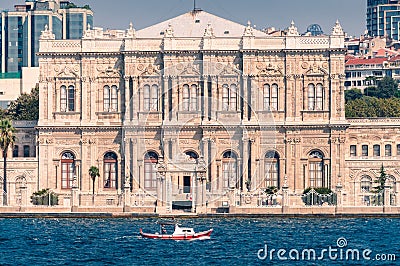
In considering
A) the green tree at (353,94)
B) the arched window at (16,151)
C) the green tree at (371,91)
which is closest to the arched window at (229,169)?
the arched window at (16,151)

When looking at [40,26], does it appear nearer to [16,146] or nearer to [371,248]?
[16,146]

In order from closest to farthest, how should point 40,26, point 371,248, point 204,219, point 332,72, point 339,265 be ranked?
point 339,265
point 371,248
point 204,219
point 332,72
point 40,26

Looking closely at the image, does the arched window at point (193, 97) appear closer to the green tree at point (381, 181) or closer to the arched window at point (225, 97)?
the arched window at point (225, 97)

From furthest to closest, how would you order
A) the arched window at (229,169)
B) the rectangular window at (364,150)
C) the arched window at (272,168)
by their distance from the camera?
the rectangular window at (364,150), the arched window at (272,168), the arched window at (229,169)

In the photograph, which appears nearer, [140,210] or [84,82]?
[140,210]

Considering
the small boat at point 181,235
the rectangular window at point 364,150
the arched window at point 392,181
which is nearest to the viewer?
the small boat at point 181,235

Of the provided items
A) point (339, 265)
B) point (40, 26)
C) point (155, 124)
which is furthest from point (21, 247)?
point (40, 26)

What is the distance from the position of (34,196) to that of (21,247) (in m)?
24.4

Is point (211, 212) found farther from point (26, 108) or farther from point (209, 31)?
point (26, 108)

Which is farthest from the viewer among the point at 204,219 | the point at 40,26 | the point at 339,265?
the point at 40,26

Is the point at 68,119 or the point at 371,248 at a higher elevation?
the point at 68,119

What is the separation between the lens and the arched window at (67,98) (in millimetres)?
120938

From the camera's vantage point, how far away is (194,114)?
11962cm

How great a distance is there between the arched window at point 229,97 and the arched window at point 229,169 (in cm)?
348
